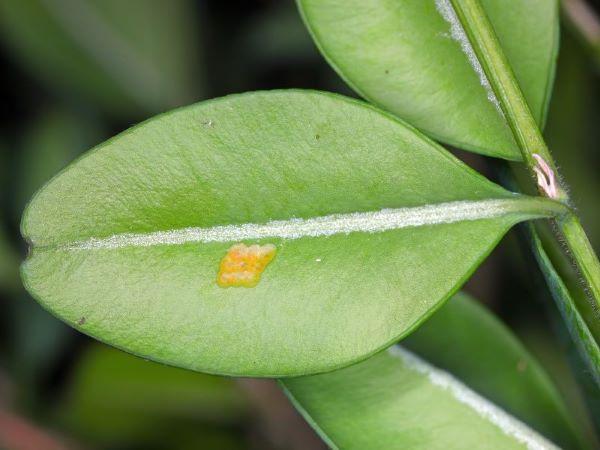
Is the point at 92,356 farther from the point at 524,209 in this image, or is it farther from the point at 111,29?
the point at 524,209

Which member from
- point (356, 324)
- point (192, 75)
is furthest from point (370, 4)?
point (192, 75)

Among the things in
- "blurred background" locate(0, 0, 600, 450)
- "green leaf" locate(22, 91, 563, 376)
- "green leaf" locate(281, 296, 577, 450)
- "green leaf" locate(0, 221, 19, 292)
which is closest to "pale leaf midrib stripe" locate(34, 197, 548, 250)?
"green leaf" locate(22, 91, 563, 376)

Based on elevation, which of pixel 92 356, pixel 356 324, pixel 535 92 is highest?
pixel 535 92

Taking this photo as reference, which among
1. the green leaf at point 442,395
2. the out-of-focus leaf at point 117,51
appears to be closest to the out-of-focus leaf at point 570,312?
the green leaf at point 442,395

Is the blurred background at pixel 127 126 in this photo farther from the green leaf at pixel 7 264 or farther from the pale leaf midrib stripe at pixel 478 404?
the pale leaf midrib stripe at pixel 478 404

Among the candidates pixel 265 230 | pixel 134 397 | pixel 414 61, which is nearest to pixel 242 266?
pixel 265 230

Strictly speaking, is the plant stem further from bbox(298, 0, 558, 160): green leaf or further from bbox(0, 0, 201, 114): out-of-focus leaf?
bbox(0, 0, 201, 114): out-of-focus leaf
